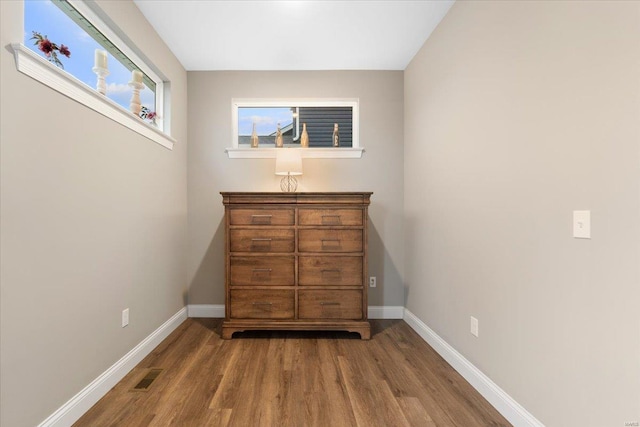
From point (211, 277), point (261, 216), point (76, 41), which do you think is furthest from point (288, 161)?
point (76, 41)

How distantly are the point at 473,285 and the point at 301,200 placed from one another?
1.39 meters

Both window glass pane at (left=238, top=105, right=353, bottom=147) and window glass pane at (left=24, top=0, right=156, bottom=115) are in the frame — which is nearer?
window glass pane at (left=24, top=0, right=156, bottom=115)

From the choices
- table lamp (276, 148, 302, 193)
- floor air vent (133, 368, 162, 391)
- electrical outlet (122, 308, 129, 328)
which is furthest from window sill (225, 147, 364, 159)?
floor air vent (133, 368, 162, 391)

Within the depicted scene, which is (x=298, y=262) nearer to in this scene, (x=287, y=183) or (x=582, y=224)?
(x=287, y=183)

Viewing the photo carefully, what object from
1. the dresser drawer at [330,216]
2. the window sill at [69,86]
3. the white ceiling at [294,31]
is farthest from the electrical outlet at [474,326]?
the window sill at [69,86]

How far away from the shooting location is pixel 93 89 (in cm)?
161

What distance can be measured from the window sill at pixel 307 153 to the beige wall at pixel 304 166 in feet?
0.16

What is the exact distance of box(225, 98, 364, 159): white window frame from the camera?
118 inches

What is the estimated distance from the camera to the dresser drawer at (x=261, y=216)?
8.11ft

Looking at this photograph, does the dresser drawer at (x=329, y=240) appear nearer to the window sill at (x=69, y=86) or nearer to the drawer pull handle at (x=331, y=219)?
the drawer pull handle at (x=331, y=219)

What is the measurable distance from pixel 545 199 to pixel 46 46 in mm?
2397

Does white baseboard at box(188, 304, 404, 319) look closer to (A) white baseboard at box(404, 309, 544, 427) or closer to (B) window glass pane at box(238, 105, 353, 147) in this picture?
(A) white baseboard at box(404, 309, 544, 427)

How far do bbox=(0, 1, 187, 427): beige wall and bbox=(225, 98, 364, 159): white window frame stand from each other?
89 centimetres

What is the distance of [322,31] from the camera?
7.82 feet
